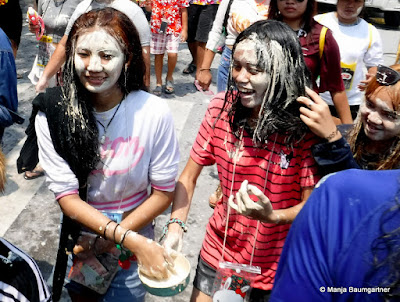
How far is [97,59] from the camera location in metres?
2.06

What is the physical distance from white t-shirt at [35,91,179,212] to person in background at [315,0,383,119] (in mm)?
1706

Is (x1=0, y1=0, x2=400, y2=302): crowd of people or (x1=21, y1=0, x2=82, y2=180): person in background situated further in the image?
(x1=21, y1=0, x2=82, y2=180): person in background

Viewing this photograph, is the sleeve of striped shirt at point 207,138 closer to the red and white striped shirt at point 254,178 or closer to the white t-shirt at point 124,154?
the red and white striped shirt at point 254,178

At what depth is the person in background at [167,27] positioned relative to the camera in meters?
5.99

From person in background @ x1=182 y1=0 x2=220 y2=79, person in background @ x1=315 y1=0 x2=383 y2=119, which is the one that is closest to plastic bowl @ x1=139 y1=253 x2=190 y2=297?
person in background @ x1=315 y1=0 x2=383 y2=119

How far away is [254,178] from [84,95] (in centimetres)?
84

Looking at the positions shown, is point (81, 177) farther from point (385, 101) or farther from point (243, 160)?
point (385, 101)

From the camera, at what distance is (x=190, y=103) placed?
20.1 feet

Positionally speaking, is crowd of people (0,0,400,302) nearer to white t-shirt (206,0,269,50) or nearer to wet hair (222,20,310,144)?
wet hair (222,20,310,144)

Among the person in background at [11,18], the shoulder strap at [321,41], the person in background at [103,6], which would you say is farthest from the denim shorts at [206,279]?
the person in background at [11,18]

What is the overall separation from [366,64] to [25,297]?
2925mm

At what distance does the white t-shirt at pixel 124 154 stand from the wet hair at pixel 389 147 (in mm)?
899

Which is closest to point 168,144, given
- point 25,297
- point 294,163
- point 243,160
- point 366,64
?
point 243,160

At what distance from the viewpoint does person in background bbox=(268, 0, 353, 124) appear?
2.85m
